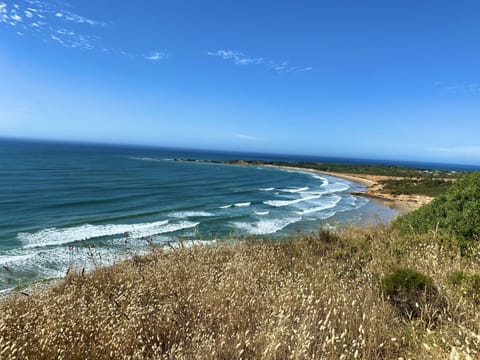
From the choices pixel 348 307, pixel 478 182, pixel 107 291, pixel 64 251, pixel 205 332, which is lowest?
pixel 64 251

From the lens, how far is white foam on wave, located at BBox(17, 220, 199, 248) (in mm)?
15619

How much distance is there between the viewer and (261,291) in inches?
177

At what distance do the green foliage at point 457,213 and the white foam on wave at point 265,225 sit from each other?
11.4 meters

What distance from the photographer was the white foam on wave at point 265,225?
20.1 meters

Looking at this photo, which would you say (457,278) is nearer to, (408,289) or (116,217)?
(408,289)

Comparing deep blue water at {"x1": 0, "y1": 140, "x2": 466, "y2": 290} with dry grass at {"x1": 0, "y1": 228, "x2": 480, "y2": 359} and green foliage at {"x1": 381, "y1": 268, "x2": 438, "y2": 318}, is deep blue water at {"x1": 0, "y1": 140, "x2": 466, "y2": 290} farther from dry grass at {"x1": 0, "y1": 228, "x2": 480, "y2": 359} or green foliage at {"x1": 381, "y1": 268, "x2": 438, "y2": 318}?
green foliage at {"x1": 381, "y1": 268, "x2": 438, "y2": 318}

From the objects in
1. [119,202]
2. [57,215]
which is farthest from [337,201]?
[57,215]

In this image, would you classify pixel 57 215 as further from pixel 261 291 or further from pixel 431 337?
pixel 431 337

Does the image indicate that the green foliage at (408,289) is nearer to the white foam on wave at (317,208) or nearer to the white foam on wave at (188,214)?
the white foam on wave at (188,214)

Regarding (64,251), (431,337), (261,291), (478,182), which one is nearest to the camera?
(431,337)

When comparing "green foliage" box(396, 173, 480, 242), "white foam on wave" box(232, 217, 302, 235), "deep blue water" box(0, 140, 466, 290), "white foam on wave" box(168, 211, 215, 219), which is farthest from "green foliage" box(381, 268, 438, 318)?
"white foam on wave" box(168, 211, 215, 219)

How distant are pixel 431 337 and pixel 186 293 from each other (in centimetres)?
328

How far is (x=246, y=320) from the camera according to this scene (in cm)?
370

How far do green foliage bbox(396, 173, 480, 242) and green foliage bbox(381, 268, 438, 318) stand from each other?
2.68 metres
